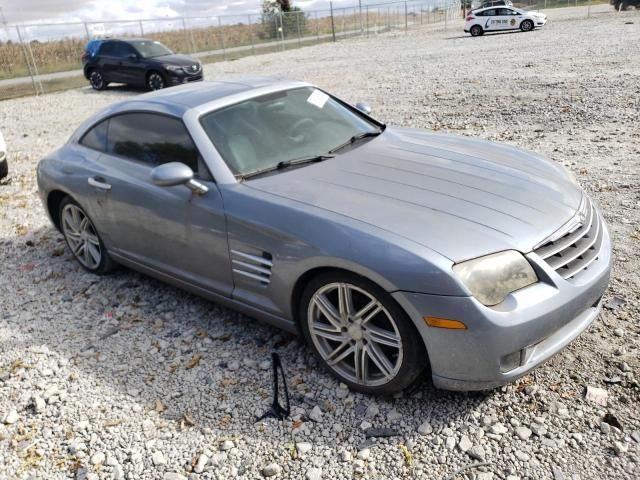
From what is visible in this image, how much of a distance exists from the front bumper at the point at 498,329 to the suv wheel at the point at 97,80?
18.0 metres

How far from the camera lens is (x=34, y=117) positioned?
14102 mm

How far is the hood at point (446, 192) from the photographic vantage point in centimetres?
262

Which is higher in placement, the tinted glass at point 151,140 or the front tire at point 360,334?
the tinted glass at point 151,140

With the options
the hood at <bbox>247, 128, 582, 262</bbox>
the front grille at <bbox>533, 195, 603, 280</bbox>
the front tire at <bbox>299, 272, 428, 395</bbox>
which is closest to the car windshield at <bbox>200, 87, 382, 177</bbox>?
the hood at <bbox>247, 128, 582, 262</bbox>

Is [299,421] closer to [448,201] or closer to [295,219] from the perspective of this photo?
[295,219]

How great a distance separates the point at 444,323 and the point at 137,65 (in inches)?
647

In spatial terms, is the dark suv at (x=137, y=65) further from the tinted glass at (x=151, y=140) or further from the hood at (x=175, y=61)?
the tinted glass at (x=151, y=140)

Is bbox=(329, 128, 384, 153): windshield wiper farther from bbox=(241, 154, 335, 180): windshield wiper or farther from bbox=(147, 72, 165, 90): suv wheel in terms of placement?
bbox=(147, 72, 165, 90): suv wheel

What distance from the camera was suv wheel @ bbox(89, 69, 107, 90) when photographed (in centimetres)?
1795

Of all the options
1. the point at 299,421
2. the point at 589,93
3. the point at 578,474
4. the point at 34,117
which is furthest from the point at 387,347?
the point at 34,117

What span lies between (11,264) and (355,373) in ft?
12.6

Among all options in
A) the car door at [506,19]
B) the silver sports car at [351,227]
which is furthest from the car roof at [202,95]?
the car door at [506,19]

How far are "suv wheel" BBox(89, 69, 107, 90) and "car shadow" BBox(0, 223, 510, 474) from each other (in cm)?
1497

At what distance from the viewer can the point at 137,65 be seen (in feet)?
54.6
